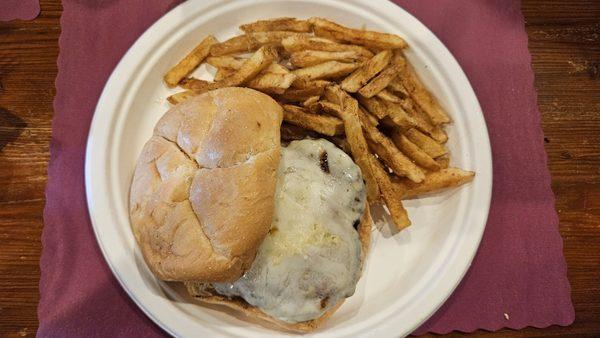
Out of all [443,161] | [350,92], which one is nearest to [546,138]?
[443,161]

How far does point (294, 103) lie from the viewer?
2162 millimetres

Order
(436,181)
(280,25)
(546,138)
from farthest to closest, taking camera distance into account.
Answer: (546,138), (280,25), (436,181)

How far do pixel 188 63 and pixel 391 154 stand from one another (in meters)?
1.01

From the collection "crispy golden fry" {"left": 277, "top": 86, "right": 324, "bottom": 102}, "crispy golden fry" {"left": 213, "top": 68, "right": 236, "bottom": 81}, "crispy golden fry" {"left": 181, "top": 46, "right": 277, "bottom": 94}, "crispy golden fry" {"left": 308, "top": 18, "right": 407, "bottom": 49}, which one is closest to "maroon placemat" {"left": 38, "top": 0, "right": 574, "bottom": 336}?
"crispy golden fry" {"left": 308, "top": 18, "right": 407, "bottom": 49}

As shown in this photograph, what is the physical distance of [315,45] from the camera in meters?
2.14

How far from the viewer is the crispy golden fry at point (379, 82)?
6.66ft

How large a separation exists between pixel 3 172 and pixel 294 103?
1.38m

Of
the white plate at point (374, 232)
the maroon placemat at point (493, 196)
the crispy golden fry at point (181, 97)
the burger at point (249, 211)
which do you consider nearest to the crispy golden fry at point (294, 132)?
the burger at point (249, 211)

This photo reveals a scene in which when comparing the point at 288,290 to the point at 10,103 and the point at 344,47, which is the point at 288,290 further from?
the point at 10,103

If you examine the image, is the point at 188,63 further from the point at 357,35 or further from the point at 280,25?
the point at 357,35

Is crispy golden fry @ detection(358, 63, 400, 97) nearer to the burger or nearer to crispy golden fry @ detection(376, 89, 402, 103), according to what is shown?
crispy golden fry @ detection(376, 89, 402, 103)

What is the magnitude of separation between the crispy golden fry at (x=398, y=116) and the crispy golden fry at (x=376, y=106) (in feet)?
0.04

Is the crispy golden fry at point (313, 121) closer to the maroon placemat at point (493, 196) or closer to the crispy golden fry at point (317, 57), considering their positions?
the crispy golden fry at point (317, 57)

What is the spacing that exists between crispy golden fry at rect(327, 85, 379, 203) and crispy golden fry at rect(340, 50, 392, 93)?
0.05m
